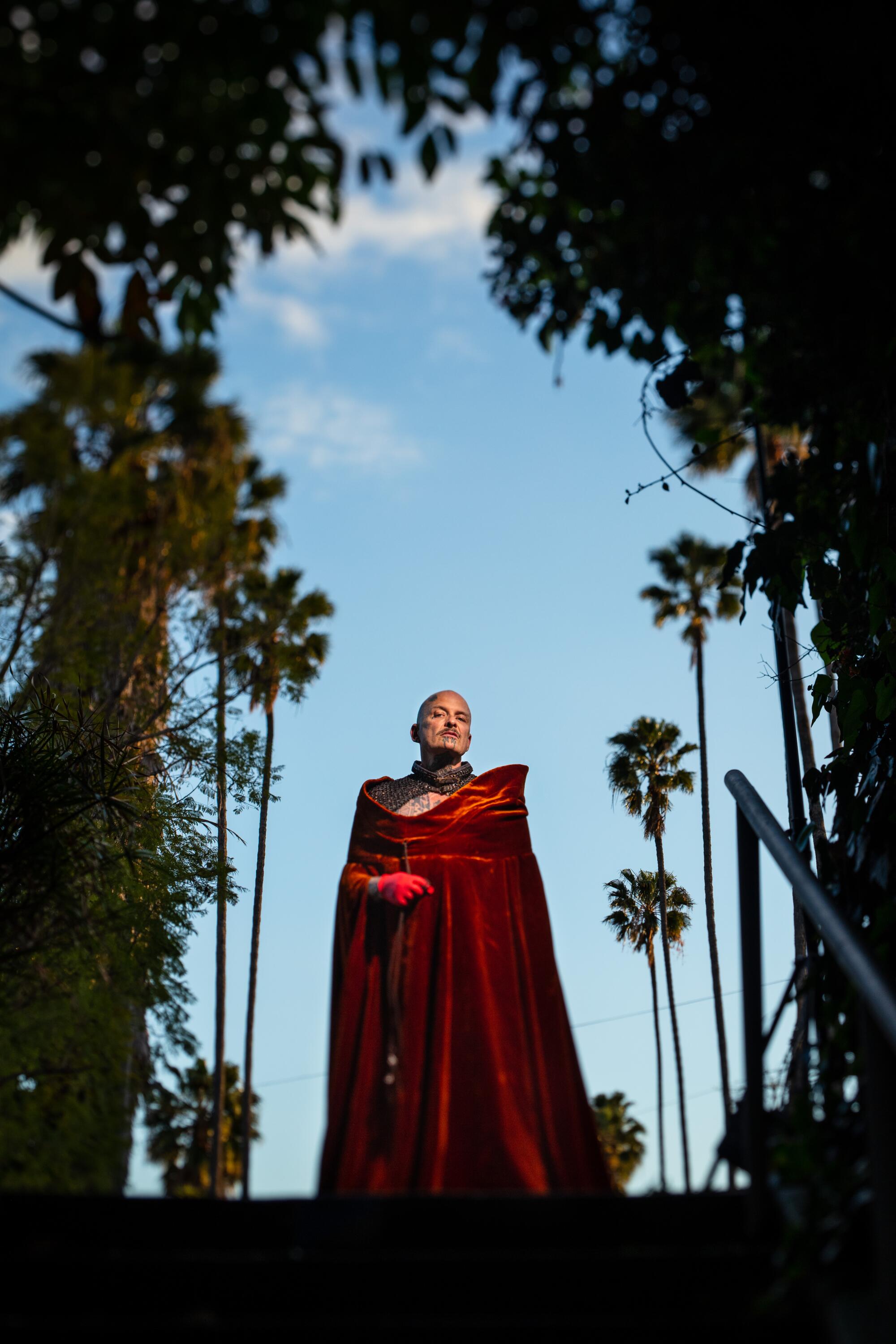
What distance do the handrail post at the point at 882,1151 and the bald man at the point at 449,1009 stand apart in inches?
63.9

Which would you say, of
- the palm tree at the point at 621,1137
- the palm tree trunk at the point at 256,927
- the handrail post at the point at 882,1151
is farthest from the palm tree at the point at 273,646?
the handrail post at the point at 882,1151

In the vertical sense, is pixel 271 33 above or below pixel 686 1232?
above

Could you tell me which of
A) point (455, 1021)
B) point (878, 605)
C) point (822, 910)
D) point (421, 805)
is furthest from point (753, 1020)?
point (421, 805)

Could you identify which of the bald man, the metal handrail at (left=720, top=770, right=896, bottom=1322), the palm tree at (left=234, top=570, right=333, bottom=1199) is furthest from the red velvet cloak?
the palm tree at (left=234, top=570, right=333, bottom=1199)

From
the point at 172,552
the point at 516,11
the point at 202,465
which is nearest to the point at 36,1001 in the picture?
the point at 516,11

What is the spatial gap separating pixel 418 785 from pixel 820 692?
1983 mm

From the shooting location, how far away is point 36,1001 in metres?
6.34

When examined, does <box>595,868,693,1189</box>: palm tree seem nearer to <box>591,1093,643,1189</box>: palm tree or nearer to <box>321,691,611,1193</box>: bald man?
<box>591,1093,643,1189</box>: palm tree

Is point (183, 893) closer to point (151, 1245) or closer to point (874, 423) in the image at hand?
point (151, 1245)

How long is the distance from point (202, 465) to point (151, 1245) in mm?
13133

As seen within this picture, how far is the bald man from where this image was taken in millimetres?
4152

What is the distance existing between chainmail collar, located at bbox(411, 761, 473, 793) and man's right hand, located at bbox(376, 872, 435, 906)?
0.77 m

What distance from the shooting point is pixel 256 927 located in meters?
12.4

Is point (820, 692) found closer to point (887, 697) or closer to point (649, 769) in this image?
point (887, 697)
